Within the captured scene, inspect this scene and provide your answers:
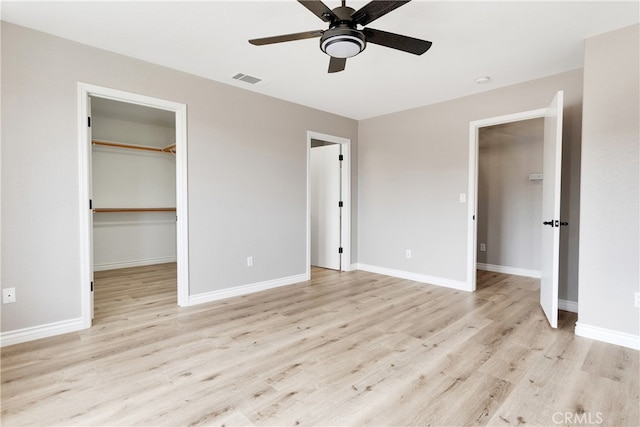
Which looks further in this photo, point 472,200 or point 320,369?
point 472,200

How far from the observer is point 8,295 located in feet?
8.07

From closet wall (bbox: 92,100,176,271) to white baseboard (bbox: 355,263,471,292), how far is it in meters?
3.65

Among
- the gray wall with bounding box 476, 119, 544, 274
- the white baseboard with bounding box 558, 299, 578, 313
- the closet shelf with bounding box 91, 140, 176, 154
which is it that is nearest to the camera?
the white baseboard with bounding box 558, 299, 578, 313

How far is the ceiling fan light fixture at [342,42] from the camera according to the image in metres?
1.86

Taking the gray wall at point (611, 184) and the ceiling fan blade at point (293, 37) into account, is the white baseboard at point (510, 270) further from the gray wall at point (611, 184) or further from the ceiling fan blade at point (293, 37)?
the ceiling fan blade at point (293, 37)

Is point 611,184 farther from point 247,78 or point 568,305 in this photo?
point 247,78

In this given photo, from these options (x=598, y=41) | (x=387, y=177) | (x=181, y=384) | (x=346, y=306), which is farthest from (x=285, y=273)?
(x=598, y=41)

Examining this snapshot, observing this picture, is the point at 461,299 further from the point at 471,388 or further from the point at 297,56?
the point at 297,56

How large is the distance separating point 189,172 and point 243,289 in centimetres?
150

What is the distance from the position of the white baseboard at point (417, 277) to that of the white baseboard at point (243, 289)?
3.78 ft

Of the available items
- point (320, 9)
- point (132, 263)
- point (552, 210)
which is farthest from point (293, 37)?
point (132, 263)

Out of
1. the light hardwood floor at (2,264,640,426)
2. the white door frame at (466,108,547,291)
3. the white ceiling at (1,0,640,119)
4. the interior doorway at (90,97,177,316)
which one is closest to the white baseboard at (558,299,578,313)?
the light hardwood floor at (2,264,640,426)

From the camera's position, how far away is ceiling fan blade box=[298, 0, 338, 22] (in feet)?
5.60

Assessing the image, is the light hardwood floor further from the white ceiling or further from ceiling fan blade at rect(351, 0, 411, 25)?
the white ceiling
